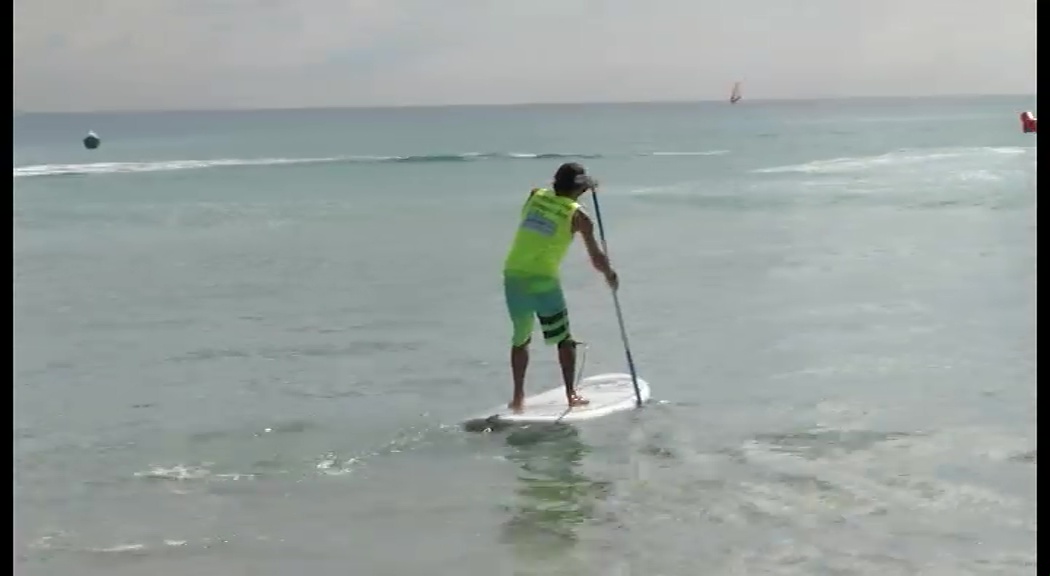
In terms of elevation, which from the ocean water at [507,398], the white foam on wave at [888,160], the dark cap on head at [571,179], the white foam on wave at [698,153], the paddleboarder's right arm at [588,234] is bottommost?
the ocean water at [507,398]

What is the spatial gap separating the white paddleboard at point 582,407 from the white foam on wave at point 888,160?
29.5 metres

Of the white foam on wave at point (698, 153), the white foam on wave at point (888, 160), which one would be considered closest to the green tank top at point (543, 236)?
the white foam on wave at point (888, 160)

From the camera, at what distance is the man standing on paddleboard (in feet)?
27.1

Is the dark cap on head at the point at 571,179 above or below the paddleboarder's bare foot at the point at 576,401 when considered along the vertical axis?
above

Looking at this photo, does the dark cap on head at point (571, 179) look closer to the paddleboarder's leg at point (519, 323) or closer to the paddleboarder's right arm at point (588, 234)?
the paddleboarder's right arm at point (588, 234)

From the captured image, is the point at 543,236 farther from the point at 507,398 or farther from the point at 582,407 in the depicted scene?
the point at 507,398

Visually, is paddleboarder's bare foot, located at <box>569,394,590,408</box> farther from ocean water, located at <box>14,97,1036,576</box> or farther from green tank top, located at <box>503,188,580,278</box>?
green tank top, located at <box>503,188,580,278</box>

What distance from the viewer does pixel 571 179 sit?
821 cm

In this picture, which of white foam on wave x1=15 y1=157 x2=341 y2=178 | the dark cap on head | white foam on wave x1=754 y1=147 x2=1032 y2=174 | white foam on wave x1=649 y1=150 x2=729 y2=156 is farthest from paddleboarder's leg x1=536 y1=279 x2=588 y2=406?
white foam on wave x1=649 y1=150 x2=729 y2=156

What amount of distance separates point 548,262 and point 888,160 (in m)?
36.8

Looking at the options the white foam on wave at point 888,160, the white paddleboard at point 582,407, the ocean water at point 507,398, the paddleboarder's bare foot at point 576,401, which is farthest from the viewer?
the white foam on wave at point 888,160

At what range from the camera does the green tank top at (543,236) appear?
27.2 feet

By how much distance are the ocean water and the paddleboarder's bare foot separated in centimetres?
29

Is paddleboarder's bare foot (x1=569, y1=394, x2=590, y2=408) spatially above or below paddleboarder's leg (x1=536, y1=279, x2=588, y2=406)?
below
